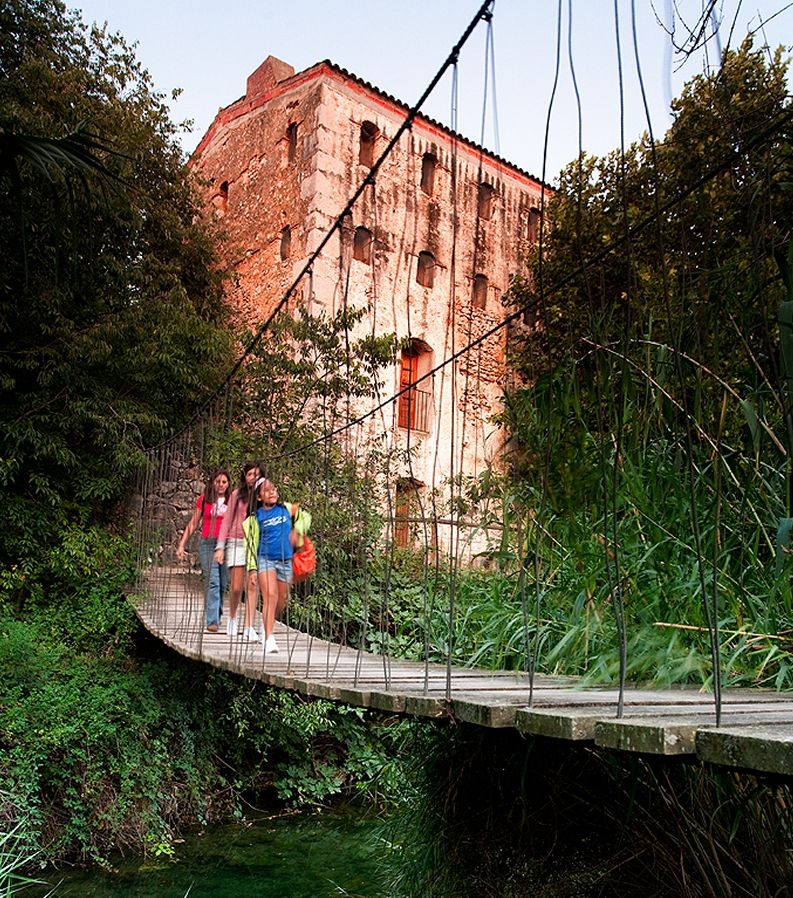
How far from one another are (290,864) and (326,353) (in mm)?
3811

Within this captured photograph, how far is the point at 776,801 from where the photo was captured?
6.15 feet

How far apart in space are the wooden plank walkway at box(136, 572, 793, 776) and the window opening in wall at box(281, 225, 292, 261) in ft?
22.8

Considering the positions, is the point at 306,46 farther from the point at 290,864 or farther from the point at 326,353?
the point at 290,864

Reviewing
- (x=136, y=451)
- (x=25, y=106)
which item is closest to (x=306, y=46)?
(x=25, y=106)

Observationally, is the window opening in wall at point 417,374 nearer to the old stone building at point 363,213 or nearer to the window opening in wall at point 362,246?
the old stone building at point 363,213

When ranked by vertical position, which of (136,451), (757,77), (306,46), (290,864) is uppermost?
(306,46)

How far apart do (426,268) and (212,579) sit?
21.9 feet

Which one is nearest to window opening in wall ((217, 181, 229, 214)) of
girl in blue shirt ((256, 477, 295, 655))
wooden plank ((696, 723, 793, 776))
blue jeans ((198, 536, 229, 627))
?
blue jeans ((198, 536, 229, 627))

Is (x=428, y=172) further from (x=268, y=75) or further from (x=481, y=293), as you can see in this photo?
(x=268, y=75)

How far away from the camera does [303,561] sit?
3781 millimetres

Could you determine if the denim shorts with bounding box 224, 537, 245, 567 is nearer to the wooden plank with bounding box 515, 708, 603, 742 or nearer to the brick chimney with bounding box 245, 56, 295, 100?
the wooden plank with bounding box 515, 708, 603, 742

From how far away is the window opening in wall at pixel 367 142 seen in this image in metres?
Result: 9.73

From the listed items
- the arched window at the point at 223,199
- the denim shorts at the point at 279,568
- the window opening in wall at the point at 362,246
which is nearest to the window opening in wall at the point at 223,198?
the arched window at the point at 223,199

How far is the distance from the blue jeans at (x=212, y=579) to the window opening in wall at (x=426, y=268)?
638 cm
